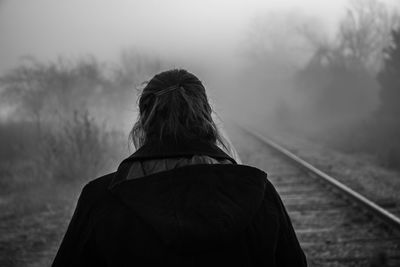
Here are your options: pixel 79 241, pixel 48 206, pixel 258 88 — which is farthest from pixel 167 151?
pixel 258 88

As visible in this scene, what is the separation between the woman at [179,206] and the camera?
143 centimetres

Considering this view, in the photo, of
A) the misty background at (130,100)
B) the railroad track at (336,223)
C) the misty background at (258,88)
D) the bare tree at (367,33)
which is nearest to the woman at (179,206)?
the misty background at (130,100)

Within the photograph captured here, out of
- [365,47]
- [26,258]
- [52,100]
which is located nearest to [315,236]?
[26,258]

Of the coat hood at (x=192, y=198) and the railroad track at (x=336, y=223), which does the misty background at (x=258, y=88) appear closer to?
the coat hood at (x=192, y=198)

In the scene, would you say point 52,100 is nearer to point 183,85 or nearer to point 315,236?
point 315,236

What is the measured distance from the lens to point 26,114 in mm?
14984

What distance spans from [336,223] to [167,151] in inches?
176

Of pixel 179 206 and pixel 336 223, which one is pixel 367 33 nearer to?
pixel 336 223

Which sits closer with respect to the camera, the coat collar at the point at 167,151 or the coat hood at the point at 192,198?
the coat hood at the point at 192,198

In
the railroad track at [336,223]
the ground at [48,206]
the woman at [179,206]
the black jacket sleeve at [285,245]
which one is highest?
the woman at [179,206]

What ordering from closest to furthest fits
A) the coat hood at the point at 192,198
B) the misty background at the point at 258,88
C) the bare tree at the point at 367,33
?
1. the coat hood at the point at 192,198
2. the misty background at the point at 258,88
3. the bare tree at the point at 367,33

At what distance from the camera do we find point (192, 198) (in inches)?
56.7

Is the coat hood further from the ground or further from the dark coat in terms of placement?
the ground

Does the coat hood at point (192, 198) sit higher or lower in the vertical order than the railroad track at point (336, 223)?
higher
